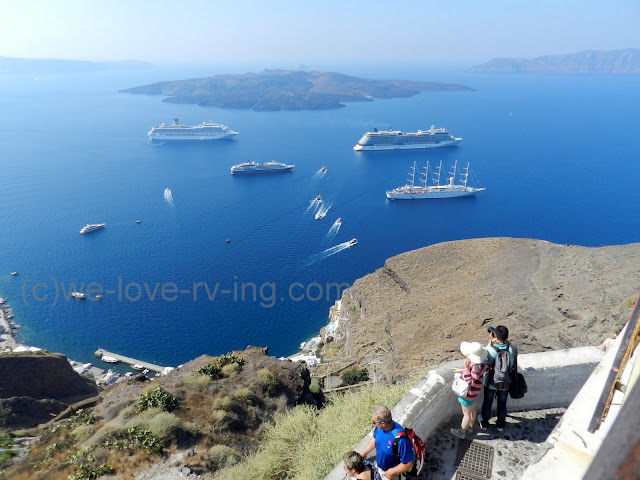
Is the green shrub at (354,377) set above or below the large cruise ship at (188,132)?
below

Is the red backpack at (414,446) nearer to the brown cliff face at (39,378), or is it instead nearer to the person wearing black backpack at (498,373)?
the person wearing black backpack at (498,373)

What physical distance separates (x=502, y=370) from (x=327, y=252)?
113 ft

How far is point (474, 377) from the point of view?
485cm

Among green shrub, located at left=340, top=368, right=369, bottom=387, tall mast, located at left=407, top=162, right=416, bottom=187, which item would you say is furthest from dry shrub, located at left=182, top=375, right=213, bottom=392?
tall mast, located at left=407, top=162, right=416, bottom=187

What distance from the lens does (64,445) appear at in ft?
34.8

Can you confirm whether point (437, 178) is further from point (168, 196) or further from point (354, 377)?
point (354, 377)

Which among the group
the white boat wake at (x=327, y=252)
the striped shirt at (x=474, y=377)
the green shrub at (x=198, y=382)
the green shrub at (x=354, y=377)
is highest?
the striped shirt at (x=474, y=377)

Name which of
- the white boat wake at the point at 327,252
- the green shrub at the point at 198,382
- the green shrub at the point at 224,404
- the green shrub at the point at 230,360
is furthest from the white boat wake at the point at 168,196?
the green shrub at the point at 224,404

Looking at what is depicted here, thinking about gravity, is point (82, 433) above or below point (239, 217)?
above

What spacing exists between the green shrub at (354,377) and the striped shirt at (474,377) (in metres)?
15.3

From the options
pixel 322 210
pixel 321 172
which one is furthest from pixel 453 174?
pixel 322 210

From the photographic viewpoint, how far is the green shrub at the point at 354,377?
19.7m

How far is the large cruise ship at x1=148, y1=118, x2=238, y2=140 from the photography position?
8738 cm

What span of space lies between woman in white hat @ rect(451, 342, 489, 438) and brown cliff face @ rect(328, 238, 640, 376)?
10.2m
